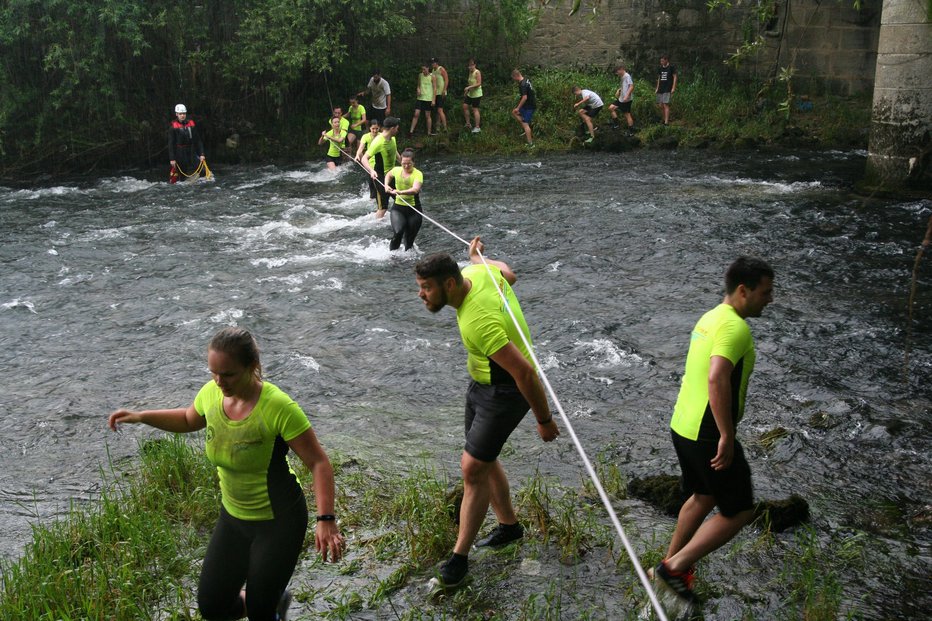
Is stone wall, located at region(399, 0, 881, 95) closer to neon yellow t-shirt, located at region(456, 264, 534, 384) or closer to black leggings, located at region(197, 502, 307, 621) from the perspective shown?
neon yellow t-shirt, located at region(456, 264, 534, 384)

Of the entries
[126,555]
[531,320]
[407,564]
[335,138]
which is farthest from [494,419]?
[335,138]

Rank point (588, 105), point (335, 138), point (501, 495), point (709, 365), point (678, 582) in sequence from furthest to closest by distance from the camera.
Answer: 1. point (588, 105)
2. point (335, 138)
3. point (501, 495)
4. point (678, 582)
5. point (709, 365)

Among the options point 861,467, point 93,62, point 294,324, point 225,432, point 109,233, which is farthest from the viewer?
point 93,62

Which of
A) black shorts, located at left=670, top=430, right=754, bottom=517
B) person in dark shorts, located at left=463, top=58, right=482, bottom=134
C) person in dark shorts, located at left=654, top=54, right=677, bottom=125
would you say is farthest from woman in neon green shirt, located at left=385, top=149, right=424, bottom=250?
person in dark shorts, located at left=654, top=54, right=677, bottom=125

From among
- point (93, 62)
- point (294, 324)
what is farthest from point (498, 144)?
point (294, 324)

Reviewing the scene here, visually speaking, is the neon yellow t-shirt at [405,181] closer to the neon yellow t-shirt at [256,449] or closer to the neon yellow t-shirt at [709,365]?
the neon yellow t-shirt at [709,365]

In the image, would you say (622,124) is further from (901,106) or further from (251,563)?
(251,563)

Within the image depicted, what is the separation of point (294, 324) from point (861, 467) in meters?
6.92

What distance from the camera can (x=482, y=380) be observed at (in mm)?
4898

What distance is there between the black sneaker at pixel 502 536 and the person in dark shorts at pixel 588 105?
1821 centimetres

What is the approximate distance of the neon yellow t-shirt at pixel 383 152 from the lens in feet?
50.9

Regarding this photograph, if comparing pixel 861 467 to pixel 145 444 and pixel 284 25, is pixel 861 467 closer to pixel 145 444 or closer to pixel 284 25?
pixel 145 444

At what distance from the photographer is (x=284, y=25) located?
2153 cm

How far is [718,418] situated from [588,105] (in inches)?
761
